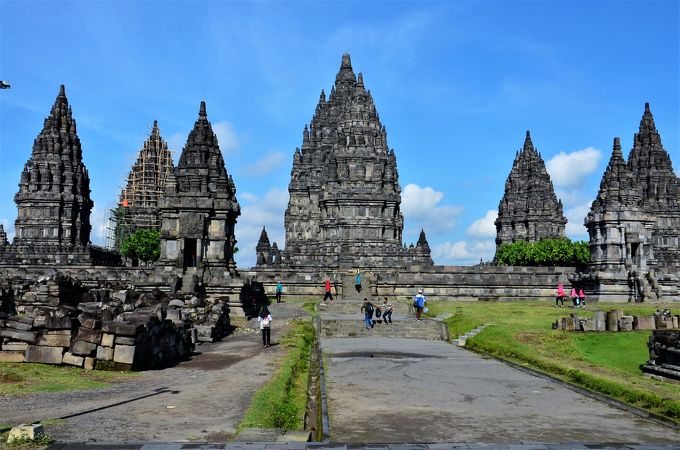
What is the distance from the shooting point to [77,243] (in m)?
73.6

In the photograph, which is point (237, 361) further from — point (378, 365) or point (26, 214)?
point (26, 214)

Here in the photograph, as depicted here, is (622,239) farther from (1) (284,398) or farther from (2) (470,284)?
(1) (284,398)

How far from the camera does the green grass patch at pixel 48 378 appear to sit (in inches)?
509

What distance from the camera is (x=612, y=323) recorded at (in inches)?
922

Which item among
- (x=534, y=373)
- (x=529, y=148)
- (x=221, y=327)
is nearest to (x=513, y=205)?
(x=529, y=148)

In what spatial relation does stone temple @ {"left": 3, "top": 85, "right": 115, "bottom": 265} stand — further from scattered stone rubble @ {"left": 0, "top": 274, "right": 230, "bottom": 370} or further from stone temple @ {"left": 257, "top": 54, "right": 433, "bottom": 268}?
scattered stone rubble @ {"left": 0, "top": 274, "right": 230, "bottom": 370}

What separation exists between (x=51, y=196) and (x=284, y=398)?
67.3 m

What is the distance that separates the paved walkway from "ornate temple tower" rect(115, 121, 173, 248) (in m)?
78.6

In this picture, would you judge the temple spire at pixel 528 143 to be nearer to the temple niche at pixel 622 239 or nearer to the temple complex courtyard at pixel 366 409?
the temple niche at pixel 622 239

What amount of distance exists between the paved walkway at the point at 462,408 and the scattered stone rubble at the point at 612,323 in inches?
237

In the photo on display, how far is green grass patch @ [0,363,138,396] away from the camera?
12.9m

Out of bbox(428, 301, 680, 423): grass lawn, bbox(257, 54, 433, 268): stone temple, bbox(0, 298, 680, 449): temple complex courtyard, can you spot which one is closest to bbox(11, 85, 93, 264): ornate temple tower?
bbox(257, 54, 433, 268): stone temple

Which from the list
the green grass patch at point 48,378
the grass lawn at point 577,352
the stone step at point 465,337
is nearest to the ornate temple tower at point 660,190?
Result: the grass lawn at point 577,352

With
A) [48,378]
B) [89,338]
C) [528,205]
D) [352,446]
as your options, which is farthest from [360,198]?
[352,446]
